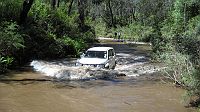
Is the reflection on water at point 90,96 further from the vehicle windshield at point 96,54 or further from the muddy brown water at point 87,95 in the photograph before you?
the vehicle windshield at point 96,54

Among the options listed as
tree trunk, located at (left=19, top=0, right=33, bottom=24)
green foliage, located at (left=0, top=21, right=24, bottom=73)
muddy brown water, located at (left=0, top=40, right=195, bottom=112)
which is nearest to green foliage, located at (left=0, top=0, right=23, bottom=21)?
tree trunk, located at (left=19, top=0, right=33, bottom=24)

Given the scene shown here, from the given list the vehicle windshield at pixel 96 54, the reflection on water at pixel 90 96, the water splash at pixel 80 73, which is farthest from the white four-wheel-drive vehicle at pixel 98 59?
the reflection on water at pixel 90 96

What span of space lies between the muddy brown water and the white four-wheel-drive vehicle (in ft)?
4.70

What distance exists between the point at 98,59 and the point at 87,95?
5.96 m

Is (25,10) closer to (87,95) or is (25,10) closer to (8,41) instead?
(8,41)

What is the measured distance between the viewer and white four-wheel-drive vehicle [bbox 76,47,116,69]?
20469mm

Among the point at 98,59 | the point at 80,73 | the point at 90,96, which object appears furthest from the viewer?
the point at 98,59

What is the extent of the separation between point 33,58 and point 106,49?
22.6ft

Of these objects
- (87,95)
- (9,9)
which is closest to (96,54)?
(87,95)

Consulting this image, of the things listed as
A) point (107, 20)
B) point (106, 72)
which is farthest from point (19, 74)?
point (107, 20)

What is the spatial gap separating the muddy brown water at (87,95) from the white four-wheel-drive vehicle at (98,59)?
4.70 ft

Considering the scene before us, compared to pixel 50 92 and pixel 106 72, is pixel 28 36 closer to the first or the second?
pixel 106 72

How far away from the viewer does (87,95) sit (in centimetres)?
1523

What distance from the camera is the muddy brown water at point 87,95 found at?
511 inches
